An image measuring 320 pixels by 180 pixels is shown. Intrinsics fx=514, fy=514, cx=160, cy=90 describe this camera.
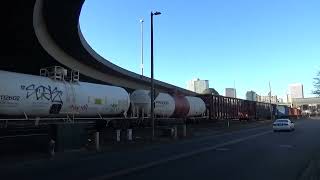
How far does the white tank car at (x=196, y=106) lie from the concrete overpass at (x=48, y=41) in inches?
284

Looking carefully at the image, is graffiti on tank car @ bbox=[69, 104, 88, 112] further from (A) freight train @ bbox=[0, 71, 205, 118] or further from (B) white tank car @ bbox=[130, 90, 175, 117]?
(B) white tank car @ bbox=[130, 90, 175, 117]

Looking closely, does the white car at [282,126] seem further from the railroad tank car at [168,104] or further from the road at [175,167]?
the road at [175,167]

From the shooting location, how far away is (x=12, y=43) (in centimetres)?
3194

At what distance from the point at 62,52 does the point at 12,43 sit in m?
5.66

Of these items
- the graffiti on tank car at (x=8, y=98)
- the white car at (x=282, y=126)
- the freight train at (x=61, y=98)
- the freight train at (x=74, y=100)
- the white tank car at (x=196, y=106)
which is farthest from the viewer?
the white tank car at (x=196, y=106)

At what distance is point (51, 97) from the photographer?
1070 inches

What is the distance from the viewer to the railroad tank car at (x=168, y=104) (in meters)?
39.9

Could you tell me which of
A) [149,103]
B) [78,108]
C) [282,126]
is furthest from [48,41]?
[282,126]

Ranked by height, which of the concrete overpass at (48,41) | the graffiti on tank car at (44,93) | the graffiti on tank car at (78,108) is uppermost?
the concrete overpass at (48,41)

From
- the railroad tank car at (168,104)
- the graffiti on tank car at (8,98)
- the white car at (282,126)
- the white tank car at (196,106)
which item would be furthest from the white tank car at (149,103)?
the graffiti on tank car at (8,98)

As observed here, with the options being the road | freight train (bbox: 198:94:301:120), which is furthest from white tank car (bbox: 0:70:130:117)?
freight train (bbox: 198:94:301:120)

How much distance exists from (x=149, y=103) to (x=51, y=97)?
45.7 feet

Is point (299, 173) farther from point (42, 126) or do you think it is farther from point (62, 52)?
point (62, 52)

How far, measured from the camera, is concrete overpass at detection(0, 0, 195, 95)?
24.3m
